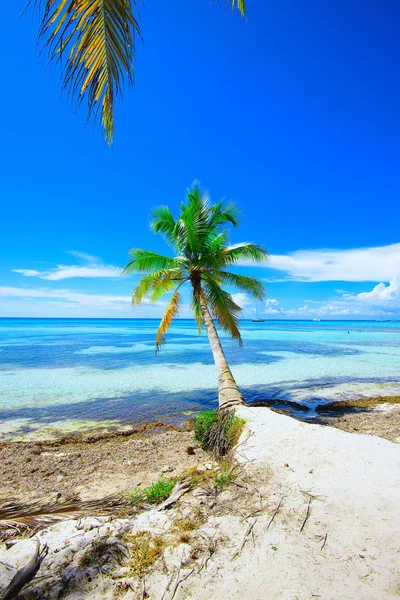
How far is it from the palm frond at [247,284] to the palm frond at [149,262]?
189 centimetres

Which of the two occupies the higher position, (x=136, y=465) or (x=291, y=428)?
(x=291, y=428)

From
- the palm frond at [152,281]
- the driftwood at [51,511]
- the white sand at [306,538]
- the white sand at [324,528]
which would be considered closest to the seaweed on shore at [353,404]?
the white sand at [324,528]

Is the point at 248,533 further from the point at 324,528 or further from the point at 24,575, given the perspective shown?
the point at 24,575

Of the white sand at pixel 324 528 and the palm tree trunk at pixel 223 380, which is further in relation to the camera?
the palm tree trunk at pixel 223 380

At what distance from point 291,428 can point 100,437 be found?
549cm

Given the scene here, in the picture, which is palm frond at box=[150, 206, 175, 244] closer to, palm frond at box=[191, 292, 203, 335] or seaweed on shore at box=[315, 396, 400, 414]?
palm frond at box=[191, 292, 203, 335]

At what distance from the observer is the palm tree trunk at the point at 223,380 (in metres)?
8.74

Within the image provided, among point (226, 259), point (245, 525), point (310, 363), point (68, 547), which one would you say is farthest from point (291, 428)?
point (310, 363)

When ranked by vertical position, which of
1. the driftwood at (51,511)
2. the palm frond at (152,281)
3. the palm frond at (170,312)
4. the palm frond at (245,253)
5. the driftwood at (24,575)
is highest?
the palm frond at (245,253)

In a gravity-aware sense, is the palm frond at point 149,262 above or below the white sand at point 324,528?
above

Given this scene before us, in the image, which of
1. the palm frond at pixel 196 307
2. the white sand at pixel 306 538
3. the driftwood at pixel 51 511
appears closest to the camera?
the white sand at pixel 306 538

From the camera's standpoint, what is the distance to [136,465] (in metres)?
6.82

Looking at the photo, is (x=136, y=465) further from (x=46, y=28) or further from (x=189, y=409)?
(x=46, y=28)

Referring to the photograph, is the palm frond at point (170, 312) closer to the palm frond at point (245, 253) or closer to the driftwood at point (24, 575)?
the palm frond at point (245, 253)
